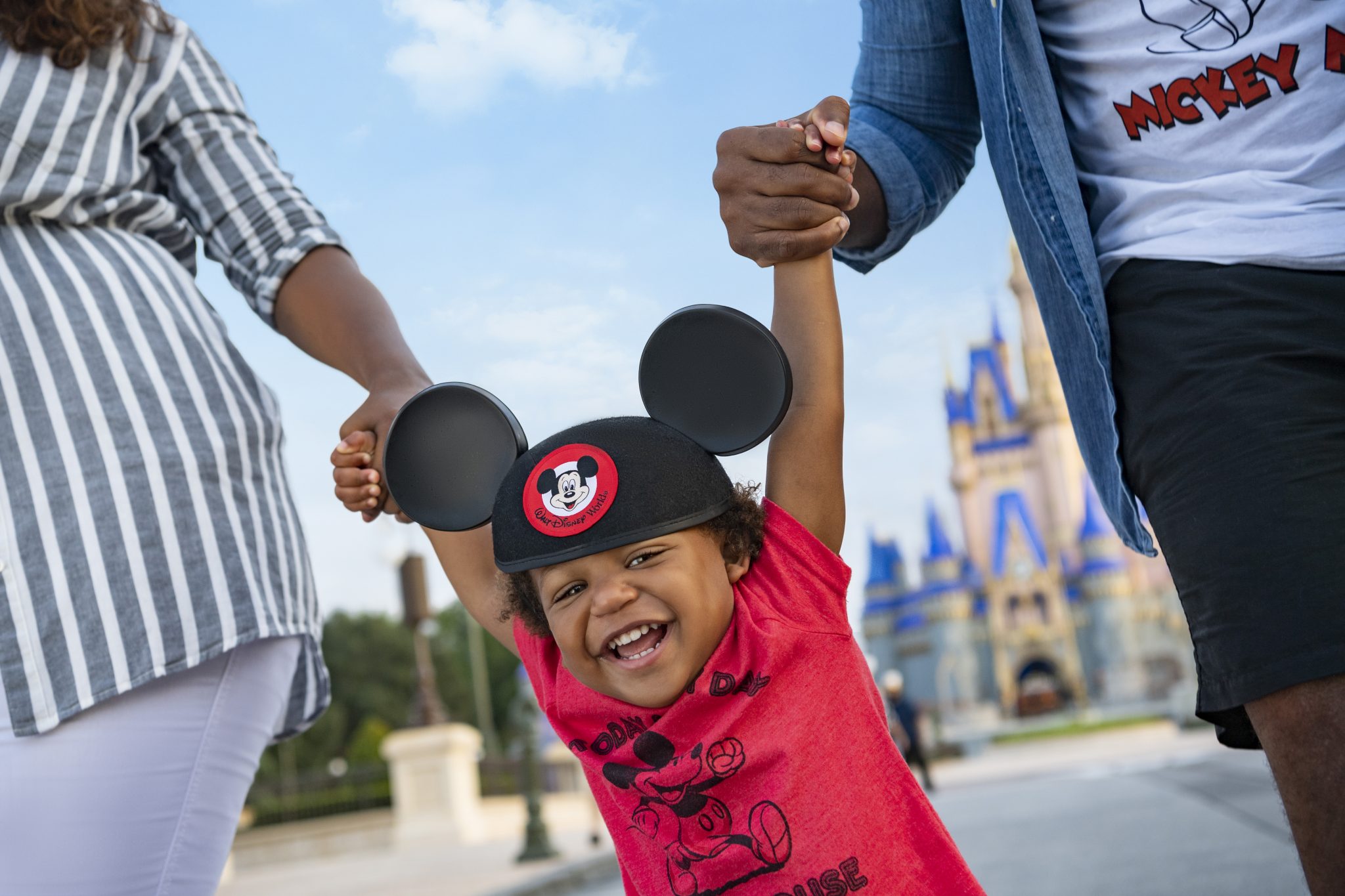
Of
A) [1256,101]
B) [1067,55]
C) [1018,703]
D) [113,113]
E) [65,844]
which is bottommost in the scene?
[1018,703]

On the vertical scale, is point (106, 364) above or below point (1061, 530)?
above

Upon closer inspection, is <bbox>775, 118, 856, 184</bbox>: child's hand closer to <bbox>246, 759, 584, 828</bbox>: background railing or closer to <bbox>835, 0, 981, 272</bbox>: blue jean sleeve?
<bbox>835, 0, 981, 272</bbox>: blue jean sleeve

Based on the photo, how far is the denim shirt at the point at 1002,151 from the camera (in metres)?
1.92

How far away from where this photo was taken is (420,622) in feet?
74.0

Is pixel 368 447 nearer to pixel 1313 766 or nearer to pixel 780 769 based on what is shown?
pixel 780 769

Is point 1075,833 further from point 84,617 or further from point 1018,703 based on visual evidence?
point 1018,703

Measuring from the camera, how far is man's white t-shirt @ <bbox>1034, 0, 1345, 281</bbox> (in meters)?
1.75

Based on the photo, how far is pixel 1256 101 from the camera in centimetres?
179

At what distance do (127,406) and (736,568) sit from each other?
0.92 m

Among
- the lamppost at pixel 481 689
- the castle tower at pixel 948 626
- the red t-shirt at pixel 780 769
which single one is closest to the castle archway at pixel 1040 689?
the castle tower at pixel 948 626

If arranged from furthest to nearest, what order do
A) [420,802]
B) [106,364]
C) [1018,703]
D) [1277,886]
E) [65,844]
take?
[1018,703]
[420,802]
[1277,886]
[106,364]
[65,844]

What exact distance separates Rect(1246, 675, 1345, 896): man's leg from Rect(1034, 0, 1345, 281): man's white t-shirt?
583 millimetres

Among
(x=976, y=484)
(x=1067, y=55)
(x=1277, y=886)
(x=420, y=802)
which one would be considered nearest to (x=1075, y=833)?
(x=1277, y=886)

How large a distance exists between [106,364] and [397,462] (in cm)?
45
